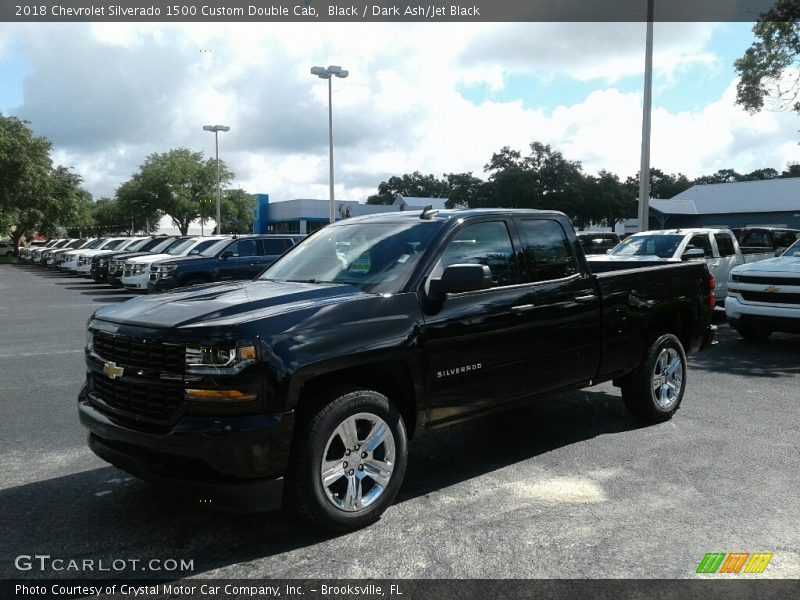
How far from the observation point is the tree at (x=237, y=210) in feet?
213

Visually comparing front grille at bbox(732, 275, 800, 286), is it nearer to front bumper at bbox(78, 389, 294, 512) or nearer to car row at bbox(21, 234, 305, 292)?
front bumper at bbox(78, 389, 294, 512)

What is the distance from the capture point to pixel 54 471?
16.9 ft

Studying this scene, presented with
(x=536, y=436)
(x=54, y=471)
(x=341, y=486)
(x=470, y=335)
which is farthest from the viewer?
(x=536, y=436)

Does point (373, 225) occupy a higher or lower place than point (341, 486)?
higher

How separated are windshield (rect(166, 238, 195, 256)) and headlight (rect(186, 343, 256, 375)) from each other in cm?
1909

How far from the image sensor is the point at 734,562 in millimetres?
3707

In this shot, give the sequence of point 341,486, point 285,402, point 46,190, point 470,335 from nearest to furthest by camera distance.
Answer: point 285,402
point 341,486
point 470,335
point 46,190

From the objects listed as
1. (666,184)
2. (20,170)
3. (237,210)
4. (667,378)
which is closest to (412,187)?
(666,184)

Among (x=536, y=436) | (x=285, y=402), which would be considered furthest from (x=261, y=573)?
(x=536, y=436)

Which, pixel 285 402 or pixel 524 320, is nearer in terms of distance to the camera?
pixel 285 402

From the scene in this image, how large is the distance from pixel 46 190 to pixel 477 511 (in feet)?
186

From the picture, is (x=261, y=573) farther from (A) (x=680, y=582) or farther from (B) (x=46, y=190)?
(B) (x=46, y=190)

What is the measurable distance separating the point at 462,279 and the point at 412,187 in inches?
4892

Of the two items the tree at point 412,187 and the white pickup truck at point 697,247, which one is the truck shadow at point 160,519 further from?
the tree at point 412,187
